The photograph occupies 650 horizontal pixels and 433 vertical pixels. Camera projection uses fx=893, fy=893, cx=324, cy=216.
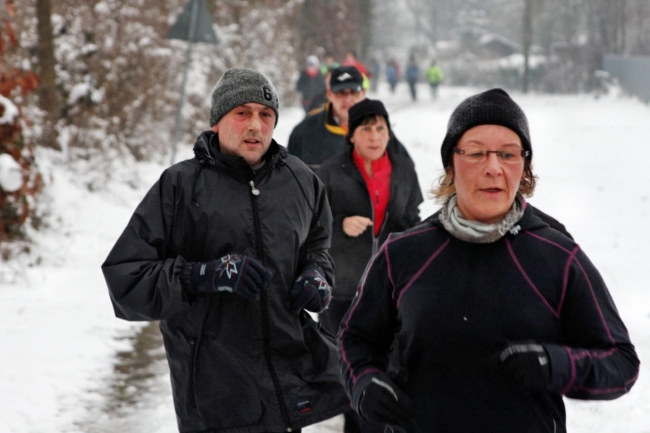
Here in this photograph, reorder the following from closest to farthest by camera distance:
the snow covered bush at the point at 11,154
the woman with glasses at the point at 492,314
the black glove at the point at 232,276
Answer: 1. the woman with glasses at the point at 492,314
2. the black glove at the point at 232,276
3. the snow covered bush at the point at 11,154

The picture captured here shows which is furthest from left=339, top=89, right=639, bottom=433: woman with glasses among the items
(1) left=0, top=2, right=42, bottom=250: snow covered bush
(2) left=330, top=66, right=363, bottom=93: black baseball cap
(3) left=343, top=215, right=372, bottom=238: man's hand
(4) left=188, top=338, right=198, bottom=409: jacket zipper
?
(1) left=0, top=2, right=42, bottom=250: snow covered bush

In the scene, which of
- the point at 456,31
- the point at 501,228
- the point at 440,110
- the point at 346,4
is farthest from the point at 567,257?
the point at 456,31

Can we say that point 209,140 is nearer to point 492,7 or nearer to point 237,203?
point 237,203

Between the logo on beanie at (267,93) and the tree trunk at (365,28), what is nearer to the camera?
the logo on beanie at (267,93)

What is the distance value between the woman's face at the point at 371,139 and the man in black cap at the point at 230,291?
1704mm

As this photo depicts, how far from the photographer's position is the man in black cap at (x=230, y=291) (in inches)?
123

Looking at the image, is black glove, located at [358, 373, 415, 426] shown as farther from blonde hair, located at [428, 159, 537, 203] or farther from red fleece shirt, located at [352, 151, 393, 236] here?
red fleece shirt, located at [352, 151, 393, 236]

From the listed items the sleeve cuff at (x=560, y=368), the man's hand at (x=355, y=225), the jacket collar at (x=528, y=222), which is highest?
the jacket collar at (x=528, y=222)

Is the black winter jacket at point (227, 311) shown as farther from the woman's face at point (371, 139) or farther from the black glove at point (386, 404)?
the woman's face at point (371, 139)

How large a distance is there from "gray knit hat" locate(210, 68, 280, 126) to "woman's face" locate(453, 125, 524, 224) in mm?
1206

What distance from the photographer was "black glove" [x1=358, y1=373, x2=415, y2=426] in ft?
8.00

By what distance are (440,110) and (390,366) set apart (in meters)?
28.7

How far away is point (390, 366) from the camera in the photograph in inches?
102

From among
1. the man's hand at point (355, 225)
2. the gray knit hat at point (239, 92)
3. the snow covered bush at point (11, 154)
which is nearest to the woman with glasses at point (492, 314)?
the gray knit hat at point (239, 92)
